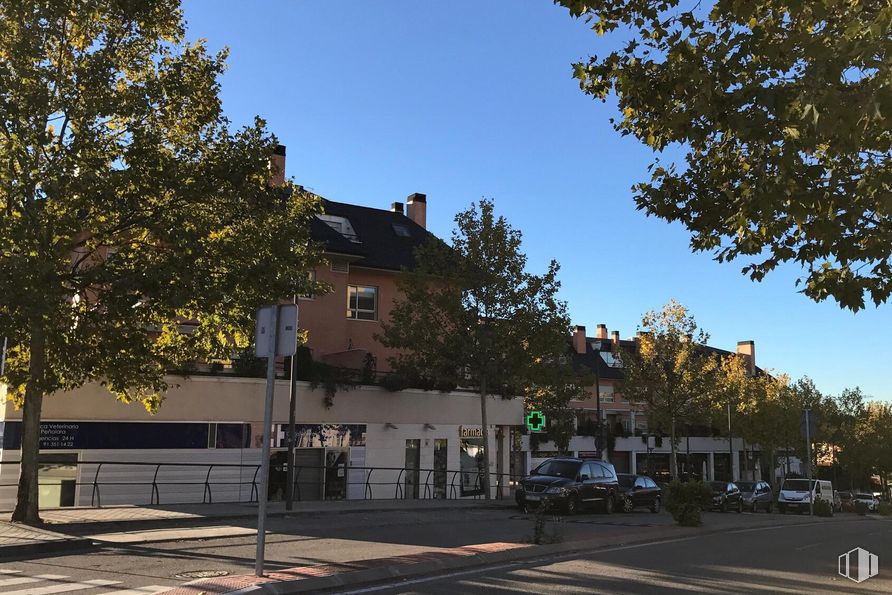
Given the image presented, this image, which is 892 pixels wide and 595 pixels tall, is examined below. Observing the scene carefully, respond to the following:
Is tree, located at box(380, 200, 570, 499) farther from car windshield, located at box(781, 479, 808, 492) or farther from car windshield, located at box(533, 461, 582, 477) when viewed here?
car windshield, located at box(781, 479, 808, 492)

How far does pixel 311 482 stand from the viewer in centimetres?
2556

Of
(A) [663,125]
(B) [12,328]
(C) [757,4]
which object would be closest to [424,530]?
(B) [12,328]

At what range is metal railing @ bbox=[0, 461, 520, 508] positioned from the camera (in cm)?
2091

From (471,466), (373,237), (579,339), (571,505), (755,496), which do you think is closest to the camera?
(571,505)

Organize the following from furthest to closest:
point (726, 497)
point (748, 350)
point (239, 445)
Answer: point (748, 350)
point (726, 497)
point (239, 445)

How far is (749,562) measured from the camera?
11680 mm

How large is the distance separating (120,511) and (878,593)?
14.4m

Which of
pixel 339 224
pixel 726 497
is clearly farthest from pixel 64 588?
pixel 726 497

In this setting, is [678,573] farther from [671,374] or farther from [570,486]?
[671,374]

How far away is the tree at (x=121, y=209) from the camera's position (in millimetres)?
12570

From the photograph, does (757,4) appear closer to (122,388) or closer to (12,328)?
(12,328)

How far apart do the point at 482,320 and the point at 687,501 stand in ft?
34.6

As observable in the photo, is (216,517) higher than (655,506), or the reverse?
(216,517)

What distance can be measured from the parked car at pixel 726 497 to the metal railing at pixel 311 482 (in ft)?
28.2
